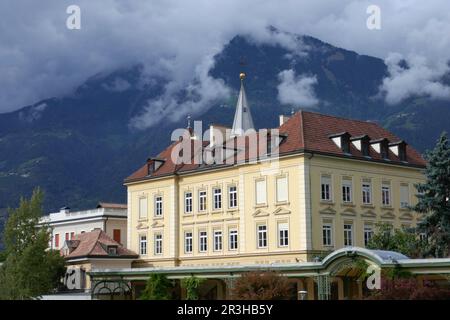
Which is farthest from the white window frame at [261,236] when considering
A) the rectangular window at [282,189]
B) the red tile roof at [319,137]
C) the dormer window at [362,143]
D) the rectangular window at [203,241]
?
the dormer window at [362,143]

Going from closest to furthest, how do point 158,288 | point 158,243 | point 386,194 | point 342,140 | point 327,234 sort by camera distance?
point 158,288, point 327,234, point 342,140, point 386,194, point 158,243

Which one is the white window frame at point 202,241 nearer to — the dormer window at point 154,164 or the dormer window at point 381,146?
the dormer window at point 154,164

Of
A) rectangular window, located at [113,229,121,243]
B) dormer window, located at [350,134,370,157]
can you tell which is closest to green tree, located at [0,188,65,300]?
rectangular window, located at [113,229,121,243]

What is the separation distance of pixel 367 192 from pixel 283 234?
7.64 m

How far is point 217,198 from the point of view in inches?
2406

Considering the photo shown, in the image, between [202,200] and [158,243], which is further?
[158,243]

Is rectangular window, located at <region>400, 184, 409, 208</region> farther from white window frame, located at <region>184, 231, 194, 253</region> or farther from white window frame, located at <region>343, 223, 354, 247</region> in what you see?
white window frame, located at <region>184, 231, 194, 253</region>

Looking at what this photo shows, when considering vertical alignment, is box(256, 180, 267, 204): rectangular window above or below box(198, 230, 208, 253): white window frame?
above

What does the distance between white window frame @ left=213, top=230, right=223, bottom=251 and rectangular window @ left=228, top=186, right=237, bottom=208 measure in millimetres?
2405

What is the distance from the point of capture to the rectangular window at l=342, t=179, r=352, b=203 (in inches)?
2247

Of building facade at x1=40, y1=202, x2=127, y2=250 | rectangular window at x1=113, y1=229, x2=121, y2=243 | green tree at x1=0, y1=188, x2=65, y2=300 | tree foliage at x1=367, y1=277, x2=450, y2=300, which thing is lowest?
tree foliage at x1=367, y1=277, x2=450, y2=300

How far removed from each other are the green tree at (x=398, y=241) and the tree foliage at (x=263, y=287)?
11152 millimetres

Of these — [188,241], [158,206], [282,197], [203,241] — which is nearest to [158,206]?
[158,206]

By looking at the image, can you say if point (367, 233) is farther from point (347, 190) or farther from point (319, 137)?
point (319, 137)
